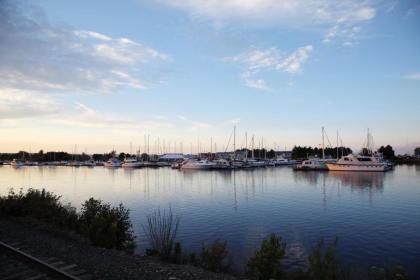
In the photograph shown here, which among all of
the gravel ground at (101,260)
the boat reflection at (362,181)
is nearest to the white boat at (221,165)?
the boat reflection at (362,181)

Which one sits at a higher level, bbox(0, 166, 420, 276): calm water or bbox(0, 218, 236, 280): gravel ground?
bbox(0, 218, 236, 280): gravel ground

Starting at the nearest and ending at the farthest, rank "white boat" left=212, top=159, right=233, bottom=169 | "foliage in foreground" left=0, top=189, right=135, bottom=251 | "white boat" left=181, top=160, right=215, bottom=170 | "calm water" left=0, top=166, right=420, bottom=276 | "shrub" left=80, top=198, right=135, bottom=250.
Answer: "shrub" left=80, top=198, right=135, bottom=250 < "foliage in foreground" left=0, top=189, right=135, bottom=251 < "calm water" left=0, top=166, right=420, bottom=276 < "white boat" left=181, top=160, right=215, bottom=170 < "white boat" left=212, top=159, right=233, bottom=169

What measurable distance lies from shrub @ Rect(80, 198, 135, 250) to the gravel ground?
716 mm

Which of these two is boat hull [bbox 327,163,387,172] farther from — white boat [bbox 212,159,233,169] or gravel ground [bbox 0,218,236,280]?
gravel ground [bbox 0,218,236,280]

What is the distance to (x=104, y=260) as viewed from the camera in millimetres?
11891

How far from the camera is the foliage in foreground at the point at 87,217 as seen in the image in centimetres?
1562

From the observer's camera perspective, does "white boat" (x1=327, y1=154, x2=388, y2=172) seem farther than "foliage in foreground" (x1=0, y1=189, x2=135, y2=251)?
Yes

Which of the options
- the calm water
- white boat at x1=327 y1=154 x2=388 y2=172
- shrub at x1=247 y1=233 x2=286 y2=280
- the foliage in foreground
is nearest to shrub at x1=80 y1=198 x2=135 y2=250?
the foliage in foreground

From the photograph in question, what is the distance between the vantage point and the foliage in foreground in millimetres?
15625

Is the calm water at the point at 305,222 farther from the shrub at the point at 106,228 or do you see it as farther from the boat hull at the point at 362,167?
the boat hull at the point at 362,167

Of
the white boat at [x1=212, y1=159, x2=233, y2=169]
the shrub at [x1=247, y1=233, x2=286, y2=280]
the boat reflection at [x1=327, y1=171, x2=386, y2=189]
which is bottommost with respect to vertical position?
the boat reflection at [x1=327, y1=171, x2=386, y2=189]

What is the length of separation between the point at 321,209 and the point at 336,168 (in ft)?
218

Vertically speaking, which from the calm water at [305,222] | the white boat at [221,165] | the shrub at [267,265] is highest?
the white boat at [221,165]

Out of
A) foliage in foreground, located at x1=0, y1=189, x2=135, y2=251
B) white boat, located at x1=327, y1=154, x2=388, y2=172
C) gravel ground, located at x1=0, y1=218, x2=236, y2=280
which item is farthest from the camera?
white boat, located at x1=327, y1=154, x2=388, y2=172
